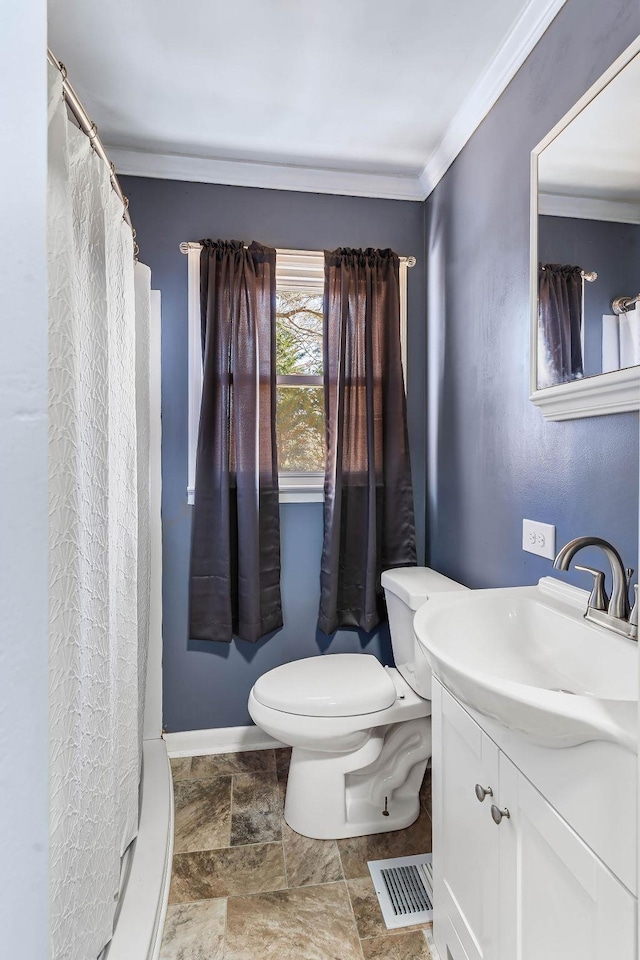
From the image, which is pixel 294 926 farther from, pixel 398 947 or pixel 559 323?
pixel 559 323

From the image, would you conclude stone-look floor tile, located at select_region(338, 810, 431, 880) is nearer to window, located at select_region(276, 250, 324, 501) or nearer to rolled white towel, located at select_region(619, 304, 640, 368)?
window, located at select_region(276, 250, 324, 501)

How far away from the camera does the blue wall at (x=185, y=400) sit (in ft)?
Answer: 6.78

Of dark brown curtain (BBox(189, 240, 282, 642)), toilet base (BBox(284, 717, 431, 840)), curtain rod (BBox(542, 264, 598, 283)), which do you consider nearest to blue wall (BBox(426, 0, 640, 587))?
curtain rod (BBox(542, 264, 598, 283))

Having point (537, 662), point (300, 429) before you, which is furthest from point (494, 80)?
point (537, 662)

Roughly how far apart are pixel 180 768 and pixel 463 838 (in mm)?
1338

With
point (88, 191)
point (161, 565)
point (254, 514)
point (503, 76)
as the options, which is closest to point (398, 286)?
point (503, 76)

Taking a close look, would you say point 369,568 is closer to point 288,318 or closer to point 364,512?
point 364,512

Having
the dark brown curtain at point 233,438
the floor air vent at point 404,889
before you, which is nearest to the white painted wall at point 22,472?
the floor air vent at point 404,889

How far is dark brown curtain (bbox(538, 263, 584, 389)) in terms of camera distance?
3.94 ft

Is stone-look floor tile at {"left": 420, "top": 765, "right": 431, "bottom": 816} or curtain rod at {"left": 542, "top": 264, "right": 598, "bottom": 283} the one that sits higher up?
curtain rod at {"left": 542, "top": 264, "right": 598, "bottom": 283}

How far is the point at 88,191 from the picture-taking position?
1064 mm

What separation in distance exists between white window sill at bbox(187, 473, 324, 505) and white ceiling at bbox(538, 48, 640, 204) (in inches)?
51.6

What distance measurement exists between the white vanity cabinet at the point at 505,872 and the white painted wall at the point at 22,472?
0.71 meters

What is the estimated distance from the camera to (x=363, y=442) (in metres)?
2.13
